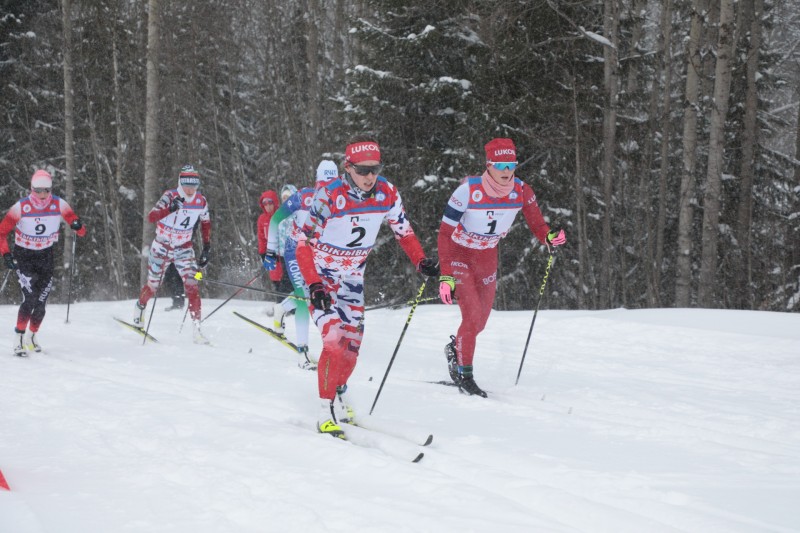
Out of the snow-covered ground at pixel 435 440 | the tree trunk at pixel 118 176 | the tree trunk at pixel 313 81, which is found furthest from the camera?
the tree trunk at pixel 118 176

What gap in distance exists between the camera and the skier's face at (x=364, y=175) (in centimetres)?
481

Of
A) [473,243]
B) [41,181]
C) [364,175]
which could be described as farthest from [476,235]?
[41,181]

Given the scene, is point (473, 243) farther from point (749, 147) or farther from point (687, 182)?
point (749, 147)

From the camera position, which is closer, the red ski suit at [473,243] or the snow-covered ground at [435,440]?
the snow-covered ground at [435,440]

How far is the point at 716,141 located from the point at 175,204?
31.2 ft

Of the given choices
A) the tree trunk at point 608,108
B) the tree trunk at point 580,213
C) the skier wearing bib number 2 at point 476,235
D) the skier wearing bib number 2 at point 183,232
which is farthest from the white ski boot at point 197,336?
the tree trunk at point 608,108

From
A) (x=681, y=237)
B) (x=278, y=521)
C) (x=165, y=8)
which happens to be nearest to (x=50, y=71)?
(x=165, y=8)

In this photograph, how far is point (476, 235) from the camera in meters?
6.51

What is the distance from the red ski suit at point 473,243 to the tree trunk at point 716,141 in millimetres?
7704

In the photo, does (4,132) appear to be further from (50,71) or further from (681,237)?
(681,237)

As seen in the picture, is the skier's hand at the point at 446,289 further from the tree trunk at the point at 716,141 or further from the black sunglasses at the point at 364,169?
the tree trunk at the point at 716,141

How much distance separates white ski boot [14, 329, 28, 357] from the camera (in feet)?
25.8

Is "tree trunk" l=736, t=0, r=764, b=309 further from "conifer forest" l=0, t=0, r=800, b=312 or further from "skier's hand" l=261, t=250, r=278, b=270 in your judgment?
"skier's hand" l=261, t=250, r=278, b=270

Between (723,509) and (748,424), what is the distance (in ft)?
7.01
